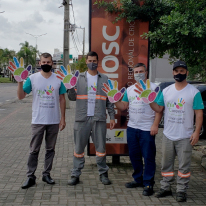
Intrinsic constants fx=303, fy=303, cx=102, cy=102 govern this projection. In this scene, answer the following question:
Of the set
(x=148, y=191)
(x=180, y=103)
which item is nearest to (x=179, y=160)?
(x=148, y=191)

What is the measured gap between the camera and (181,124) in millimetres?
4102

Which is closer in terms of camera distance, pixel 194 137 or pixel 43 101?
pixel 194 137

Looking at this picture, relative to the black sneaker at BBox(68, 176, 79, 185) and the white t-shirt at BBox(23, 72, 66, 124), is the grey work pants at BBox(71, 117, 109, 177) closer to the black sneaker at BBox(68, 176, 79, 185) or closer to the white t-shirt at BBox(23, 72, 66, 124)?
the black sneaker at BBox(68, 176, 79, 185)

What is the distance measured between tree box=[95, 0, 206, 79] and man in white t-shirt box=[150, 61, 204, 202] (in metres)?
0.74

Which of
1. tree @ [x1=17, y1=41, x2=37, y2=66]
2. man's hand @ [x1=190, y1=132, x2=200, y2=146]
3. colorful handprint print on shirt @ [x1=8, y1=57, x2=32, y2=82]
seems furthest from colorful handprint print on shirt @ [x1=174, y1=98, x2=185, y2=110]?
tree @ [x1=17, y1=41, x2=37, y2=66]

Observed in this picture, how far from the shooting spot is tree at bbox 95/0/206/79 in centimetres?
457

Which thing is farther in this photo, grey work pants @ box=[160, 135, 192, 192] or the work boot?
the work boot

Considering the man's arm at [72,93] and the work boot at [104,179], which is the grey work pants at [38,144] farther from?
the work boot at [104,179]

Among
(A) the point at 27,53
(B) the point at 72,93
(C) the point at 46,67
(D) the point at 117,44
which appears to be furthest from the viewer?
(A) the point at 27,53

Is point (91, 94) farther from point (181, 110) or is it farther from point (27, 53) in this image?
point (27, 53)

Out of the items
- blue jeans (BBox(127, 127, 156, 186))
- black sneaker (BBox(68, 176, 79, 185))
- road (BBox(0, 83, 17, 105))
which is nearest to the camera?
blue jeans (BBox(127, 127, 156, 186))

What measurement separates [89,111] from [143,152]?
1.04 meters

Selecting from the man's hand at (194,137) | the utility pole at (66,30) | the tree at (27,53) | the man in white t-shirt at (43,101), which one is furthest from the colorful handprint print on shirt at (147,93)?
the tree at (27,53)

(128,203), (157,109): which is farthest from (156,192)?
(157,109)
